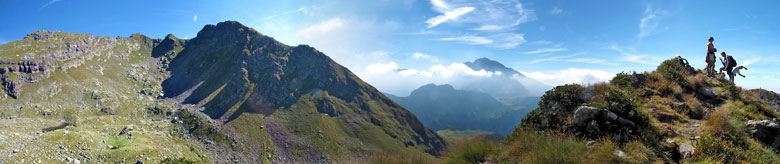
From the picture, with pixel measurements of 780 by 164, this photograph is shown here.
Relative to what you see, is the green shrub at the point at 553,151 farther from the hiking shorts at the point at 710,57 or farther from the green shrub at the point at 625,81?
the hiking shorts at the point at 710,57

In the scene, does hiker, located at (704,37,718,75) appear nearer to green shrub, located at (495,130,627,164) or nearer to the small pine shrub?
the small pine shrub

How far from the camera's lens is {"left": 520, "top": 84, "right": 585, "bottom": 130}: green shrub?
12.9 m

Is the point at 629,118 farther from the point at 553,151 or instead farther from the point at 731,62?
the point at 731,62

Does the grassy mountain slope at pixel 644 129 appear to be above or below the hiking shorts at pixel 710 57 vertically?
below

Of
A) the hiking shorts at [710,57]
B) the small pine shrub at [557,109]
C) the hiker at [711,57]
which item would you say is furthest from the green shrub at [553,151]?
the hiking shorts at [710,57]

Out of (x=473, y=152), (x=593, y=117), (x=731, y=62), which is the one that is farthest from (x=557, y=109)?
(x=731, y=62)

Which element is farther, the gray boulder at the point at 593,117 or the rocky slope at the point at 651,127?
the gray boulder at the point at 593,117

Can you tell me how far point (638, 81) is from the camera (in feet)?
59.5

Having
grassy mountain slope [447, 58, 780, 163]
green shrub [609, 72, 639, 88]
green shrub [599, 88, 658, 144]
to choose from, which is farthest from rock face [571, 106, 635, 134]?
green shrub [609, 72, 639, 88]

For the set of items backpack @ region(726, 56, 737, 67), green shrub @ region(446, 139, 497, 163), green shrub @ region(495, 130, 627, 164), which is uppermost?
backpack @ region(726, 56, 737, 67)

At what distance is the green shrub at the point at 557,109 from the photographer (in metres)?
12.9

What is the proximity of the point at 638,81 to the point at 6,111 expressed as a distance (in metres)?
319

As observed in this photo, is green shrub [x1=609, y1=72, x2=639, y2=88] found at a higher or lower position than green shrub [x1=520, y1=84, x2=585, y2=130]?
higher

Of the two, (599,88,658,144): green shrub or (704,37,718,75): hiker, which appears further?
(704,37,718,75): hiker
